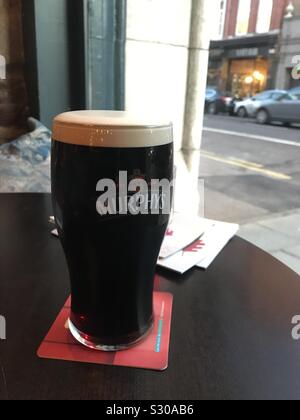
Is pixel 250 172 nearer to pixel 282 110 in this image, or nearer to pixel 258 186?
pixel 258 186

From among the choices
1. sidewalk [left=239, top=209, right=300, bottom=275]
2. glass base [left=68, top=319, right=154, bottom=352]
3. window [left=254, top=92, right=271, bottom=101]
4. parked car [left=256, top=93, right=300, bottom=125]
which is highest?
window [left=254, top=92, right=271, bottom=101]

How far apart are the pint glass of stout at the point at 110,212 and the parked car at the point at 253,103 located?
8.02m

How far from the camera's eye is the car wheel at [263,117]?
8289 mm

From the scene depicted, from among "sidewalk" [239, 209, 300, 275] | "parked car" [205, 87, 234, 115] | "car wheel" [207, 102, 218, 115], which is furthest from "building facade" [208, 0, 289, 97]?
"sidewalk" [239, 209, 300, 275]

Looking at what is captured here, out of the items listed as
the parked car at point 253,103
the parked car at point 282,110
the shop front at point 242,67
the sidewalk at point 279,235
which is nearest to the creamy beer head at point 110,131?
the sidewalk at point 279,235

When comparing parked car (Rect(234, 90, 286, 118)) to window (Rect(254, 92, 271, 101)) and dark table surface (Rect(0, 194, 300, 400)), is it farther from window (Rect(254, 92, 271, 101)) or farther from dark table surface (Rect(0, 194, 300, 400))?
dark table surface (Rect(0, 194, 300, 400))

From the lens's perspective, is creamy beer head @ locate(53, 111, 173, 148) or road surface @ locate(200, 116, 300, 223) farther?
road surface @ locate(200, 116, 300, 223)

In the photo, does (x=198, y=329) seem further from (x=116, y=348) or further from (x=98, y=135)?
(x=98, y=135)

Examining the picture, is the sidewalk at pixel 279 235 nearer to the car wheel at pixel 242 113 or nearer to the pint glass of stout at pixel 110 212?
the pint glass of stout at pixel 110 212

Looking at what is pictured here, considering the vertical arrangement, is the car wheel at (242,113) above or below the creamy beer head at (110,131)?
below

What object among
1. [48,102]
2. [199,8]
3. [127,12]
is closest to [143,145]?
[48,102]

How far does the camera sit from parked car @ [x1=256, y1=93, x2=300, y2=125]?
23.7 ft

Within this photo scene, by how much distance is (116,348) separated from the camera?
435 mm
